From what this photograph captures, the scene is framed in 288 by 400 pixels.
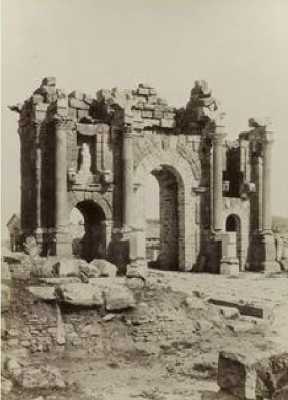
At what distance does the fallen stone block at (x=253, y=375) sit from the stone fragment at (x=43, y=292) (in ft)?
11.9

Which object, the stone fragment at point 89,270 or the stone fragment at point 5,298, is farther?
the stone fragment at point 89,270

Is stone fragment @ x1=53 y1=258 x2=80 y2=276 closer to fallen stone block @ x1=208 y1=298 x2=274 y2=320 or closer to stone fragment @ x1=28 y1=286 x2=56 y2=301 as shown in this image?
stone fragment @ x1=28 y1=286 x2=56 y2=301

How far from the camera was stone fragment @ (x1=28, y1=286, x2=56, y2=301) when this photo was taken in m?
10.4

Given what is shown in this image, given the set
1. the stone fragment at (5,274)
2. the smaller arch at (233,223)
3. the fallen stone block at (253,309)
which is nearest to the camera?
the stone fragment at (5,274)

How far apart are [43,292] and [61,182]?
861 cm

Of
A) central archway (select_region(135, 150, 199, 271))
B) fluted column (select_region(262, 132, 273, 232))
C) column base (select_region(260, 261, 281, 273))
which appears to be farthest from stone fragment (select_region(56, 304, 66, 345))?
fluted column (select_region(262, 132, 273, 232))

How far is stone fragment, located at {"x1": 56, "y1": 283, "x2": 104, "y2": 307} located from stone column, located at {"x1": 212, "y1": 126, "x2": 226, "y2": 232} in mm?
11035

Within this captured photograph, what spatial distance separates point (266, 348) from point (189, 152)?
12135 mm

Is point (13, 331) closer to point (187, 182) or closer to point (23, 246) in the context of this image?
point (23, 246)

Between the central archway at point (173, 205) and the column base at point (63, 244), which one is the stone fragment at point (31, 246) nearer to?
the column base at point (63, 244)

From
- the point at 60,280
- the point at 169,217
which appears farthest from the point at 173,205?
the point at 60,280

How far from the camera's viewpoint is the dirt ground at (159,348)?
847cm

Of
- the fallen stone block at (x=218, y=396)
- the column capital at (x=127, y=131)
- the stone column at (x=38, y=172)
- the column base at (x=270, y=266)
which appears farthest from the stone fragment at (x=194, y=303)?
the column base at (x=270, y=266)

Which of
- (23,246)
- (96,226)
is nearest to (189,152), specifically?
(96,226)
